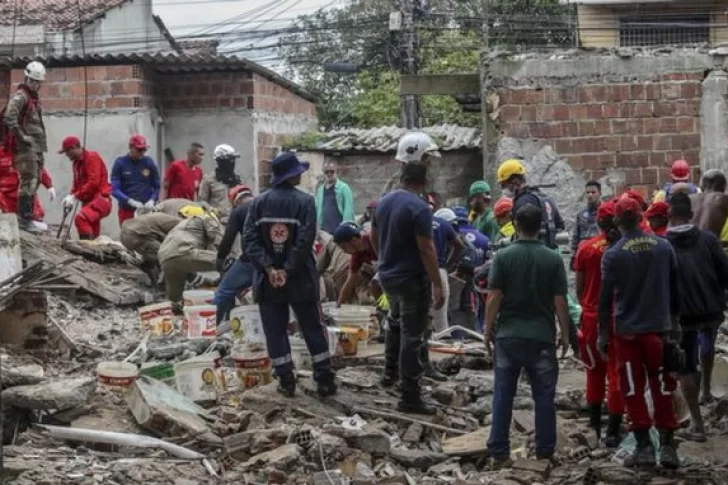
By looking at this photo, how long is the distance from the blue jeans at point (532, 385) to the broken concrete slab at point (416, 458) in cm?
50

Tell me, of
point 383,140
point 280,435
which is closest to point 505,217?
point 280,435

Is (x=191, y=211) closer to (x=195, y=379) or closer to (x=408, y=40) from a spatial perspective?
(x=195, y=379)

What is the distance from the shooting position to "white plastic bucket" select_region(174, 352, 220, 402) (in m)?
9.55

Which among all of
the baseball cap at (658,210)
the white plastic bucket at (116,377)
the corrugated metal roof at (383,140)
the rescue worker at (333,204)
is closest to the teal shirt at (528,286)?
the baseball cap at (658,210)

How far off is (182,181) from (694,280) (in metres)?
8.87

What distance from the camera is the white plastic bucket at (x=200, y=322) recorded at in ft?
37.7

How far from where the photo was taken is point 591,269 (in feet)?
29.2

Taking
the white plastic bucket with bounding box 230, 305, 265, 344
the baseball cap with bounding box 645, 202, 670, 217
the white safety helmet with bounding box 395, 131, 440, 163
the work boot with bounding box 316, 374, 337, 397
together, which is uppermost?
the white safety helmet with bounding box 395, 131, 440, 163

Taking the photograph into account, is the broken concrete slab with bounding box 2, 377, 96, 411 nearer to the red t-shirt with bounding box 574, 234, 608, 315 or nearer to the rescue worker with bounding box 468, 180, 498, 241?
the red t-shirt with bounding box 574, 234, 608, 315

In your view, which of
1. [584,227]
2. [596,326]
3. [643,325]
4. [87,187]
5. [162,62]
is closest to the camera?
[643,325]

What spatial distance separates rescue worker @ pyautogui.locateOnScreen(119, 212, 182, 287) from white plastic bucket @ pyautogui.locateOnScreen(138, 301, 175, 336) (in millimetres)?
2383

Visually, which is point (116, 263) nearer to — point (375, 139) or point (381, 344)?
point (381, 344)

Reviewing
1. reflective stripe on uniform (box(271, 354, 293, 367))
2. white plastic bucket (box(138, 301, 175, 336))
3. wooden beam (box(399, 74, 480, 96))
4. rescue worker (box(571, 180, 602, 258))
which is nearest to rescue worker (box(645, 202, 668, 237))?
reflective stripe on uniform (box(271, 354, 293, 367))

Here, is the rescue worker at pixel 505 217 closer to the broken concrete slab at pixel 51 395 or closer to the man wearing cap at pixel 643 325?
the man wearing cap at pixel 643 325
